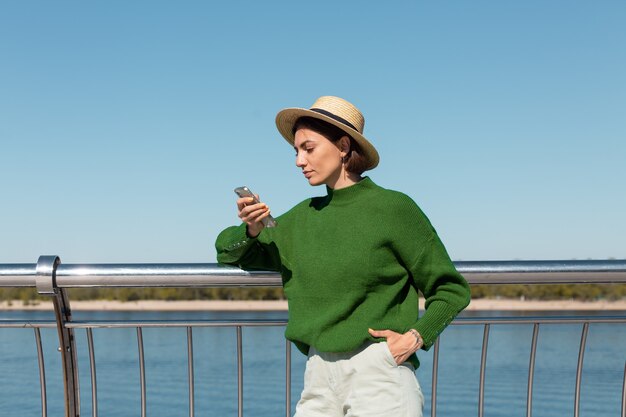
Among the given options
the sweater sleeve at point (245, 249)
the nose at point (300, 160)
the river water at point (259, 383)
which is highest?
the nose at point (300, 160)

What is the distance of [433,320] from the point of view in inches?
106

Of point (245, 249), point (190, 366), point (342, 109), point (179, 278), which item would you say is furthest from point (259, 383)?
point (342, 109)

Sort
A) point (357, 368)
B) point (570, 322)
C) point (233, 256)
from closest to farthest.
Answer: point (357, 368)
point (233, 256)
point (570, 322)

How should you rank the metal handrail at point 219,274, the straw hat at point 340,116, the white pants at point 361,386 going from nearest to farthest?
the white pants at point 361,386 → the straw hat at point 340,116 → the metal handrail at point 219,274

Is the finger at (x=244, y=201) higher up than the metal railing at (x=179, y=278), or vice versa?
the finger at (x=244, y=201)

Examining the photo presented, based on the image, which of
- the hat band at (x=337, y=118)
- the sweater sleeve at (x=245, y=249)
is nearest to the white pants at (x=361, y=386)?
the sweater sleeve at (x=245, y=249)

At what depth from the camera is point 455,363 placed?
25.1 metres

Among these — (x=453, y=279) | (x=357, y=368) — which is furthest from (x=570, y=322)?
(x=357, y=368)

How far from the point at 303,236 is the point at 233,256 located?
383 mm

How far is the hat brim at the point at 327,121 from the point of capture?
271cm

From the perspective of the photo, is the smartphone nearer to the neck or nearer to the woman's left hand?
the neck

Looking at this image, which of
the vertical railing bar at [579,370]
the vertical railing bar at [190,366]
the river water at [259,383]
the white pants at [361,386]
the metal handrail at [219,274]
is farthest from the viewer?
the river water at [259,383]

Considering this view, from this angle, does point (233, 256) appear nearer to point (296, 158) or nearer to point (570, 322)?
point (296, 158)

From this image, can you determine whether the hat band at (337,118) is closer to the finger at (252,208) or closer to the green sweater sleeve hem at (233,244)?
the finger at (252,208)
